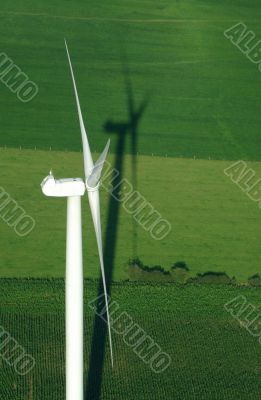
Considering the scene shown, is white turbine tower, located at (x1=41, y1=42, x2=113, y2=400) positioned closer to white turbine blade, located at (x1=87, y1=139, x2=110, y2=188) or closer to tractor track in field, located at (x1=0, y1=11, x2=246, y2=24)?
white turbine blade, located at (x1=87, y1=139, x2=110, y2=188)

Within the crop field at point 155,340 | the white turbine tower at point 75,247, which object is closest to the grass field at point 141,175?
the crop field at point 155,340

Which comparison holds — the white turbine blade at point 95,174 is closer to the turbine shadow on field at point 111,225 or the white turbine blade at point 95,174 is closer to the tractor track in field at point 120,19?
the turbine shadow on field at point 111,225

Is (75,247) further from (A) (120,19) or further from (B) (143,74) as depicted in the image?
(A) (120,19)

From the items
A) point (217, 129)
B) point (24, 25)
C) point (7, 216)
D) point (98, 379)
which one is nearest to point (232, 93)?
point (217, 129)

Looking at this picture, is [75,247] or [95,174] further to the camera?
[75,247]

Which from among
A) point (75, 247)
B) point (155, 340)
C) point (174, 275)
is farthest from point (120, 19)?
point (75, 247)

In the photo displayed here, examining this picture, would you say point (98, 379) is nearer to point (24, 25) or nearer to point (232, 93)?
point (232, 93)
